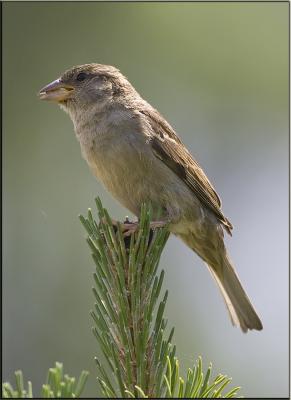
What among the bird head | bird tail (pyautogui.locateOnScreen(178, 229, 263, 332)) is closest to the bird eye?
the bird head

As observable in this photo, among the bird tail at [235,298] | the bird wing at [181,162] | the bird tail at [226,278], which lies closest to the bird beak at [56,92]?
the bird wing at [181,162]

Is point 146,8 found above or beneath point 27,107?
above

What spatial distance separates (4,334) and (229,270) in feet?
7.19

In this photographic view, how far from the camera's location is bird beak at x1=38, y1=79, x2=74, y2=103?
4004mm

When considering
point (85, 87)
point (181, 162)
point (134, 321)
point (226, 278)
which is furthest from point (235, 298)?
point (134, 321)

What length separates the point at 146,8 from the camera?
221 inches

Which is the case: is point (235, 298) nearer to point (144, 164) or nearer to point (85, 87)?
point (144, 164)

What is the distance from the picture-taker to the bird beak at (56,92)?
4.00 meters

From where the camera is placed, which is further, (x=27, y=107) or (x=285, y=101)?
(x=27, y=107)

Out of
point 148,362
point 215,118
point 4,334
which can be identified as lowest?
point 148,362

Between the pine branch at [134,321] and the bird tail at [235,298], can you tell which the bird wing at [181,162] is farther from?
the pine branch at [134,321]

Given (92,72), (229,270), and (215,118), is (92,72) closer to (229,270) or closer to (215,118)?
(229,270)

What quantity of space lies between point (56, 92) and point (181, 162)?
0.81 m

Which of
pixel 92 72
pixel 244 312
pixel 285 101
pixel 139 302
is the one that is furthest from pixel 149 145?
pixel 285 101
